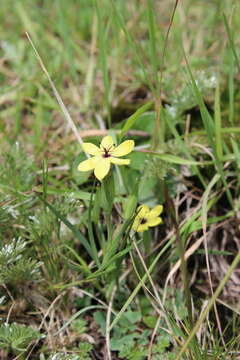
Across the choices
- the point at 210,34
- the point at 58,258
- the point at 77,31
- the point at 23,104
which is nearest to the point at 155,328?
the point at 58,258

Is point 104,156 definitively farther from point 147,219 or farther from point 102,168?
point 147,219

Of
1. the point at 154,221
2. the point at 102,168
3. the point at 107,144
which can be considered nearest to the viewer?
the point at 102,168

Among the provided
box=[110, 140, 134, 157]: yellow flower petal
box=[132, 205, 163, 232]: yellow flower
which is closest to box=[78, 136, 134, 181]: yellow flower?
box=[110, 140, 134, 157]: yellow flower petal

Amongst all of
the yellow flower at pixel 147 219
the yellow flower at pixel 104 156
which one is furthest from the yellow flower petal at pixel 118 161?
the yellow flower at pixel 147 219

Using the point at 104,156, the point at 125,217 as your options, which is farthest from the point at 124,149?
the point at 125,217

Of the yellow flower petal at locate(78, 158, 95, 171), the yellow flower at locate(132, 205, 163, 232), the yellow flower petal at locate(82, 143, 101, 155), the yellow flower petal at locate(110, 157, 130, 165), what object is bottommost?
the yellow flower at locate(132, 205, 163, 232)

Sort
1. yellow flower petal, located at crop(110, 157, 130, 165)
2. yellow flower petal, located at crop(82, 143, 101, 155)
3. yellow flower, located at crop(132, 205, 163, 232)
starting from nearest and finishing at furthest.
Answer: yellow flower petal, located at crop(110, 157, 130, 165), yellow flower petal, located at crop(82, 143, 101, 155), yellow flower, located at crop(132, 205, 163, 232)

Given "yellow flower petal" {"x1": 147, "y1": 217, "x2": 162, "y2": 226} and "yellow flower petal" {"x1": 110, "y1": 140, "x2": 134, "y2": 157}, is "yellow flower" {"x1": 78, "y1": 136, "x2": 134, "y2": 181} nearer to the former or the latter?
"yellow flower petal" {"x1": 110, "y1": 140, "x2": 134, "y2": 157}
